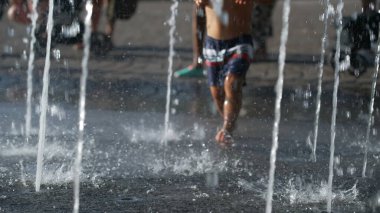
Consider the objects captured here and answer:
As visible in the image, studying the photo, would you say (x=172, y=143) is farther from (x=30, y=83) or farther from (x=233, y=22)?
(x=30, y=83)

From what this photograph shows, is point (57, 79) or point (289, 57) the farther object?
point (289, 57)

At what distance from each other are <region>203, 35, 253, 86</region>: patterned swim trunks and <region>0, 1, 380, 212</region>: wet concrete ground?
1.62ft

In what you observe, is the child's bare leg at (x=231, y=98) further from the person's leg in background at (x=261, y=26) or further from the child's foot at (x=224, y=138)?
the person's leg in background at (x=261, y=26)

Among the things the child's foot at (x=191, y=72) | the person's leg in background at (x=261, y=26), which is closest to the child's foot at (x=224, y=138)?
the child's foot at (x=191, y=72)

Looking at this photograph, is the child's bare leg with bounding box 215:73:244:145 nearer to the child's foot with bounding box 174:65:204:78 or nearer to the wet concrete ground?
the wet concrete ground

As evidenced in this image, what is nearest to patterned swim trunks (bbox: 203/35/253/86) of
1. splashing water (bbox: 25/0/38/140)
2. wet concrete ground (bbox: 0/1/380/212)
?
wet concrete ground (bbox: 0/1/380/212)

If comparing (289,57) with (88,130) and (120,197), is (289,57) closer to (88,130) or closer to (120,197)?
(88,130)

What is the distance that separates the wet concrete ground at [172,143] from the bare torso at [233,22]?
2.40ft

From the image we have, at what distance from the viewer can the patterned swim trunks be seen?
200 inches

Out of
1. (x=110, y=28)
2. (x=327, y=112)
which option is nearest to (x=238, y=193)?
(x=327, y=112)

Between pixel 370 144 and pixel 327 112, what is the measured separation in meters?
1.00

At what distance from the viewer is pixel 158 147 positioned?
508cm

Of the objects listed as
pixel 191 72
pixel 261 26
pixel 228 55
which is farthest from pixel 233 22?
pixel 261 26

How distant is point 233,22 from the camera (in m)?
5.09
